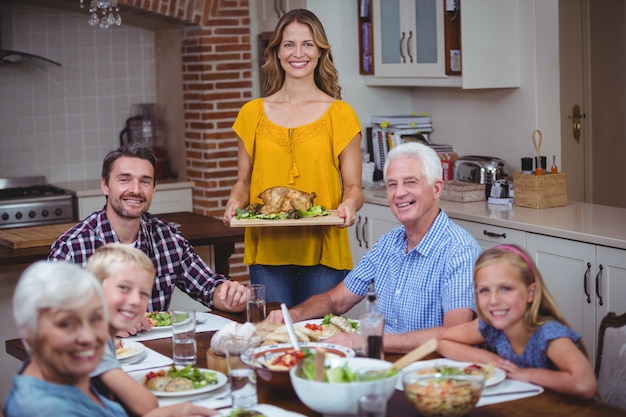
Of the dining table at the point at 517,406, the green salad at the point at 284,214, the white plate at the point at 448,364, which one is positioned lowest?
the dining table at the point at 517,406

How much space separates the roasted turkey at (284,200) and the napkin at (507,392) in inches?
59.9

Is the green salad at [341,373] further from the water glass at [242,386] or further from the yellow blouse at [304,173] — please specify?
the yellow blouse at [304,173]

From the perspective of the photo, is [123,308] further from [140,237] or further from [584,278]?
[584,278]

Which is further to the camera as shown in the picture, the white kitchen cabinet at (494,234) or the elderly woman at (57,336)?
the white kitchen cabinet at (494,234)

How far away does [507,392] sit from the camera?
7.54ft

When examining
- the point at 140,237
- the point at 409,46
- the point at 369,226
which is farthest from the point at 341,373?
the point at 409,46

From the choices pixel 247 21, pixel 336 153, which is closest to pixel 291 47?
pixel 336 153

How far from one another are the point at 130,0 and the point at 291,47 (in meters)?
2.70

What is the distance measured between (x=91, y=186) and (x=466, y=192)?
274cm

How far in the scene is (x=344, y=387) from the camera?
2062 millimetres

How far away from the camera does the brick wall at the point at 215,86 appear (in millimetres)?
6535

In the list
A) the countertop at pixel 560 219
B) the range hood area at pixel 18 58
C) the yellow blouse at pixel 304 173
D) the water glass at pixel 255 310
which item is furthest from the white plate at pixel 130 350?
the range hood area at pixel 18 58

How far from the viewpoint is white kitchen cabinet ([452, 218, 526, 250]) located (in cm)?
460

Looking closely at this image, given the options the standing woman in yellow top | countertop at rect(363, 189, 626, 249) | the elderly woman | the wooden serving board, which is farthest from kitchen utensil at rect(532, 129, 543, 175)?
the elderly woman
